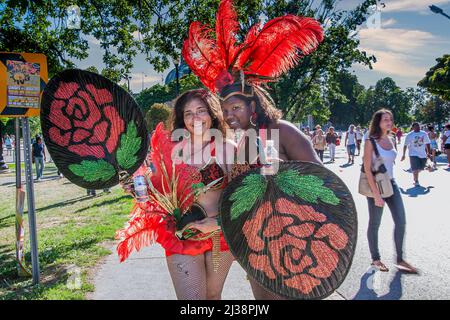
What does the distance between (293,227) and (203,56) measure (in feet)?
4.30

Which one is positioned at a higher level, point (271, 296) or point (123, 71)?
point (123, 71)

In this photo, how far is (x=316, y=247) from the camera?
2158 mm

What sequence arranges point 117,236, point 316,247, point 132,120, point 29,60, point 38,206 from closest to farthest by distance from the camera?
point 316,247, point 132,120, point 117,236, point 29,60, point 38,206

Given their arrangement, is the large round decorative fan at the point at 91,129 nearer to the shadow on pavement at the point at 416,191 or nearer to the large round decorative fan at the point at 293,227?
the large round decorative fan at the point at 293,227

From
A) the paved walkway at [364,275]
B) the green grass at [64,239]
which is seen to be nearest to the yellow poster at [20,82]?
the green grass at [64,239]

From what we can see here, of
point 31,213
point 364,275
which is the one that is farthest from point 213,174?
point 31,213

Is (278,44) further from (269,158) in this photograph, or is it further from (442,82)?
(442,82)

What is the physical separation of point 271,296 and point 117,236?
104cm

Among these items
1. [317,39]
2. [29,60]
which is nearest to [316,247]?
[317,39]

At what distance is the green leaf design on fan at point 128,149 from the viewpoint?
2.51 metres

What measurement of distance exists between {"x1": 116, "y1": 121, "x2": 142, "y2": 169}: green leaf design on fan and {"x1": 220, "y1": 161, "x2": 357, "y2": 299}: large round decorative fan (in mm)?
637

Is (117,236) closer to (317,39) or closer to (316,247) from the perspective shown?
(316,247)

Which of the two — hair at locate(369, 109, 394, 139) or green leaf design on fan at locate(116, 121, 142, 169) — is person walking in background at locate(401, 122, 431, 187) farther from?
green leaf design on fan at locate(116, 121, 142, 169)

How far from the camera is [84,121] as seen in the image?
8.32 ft
